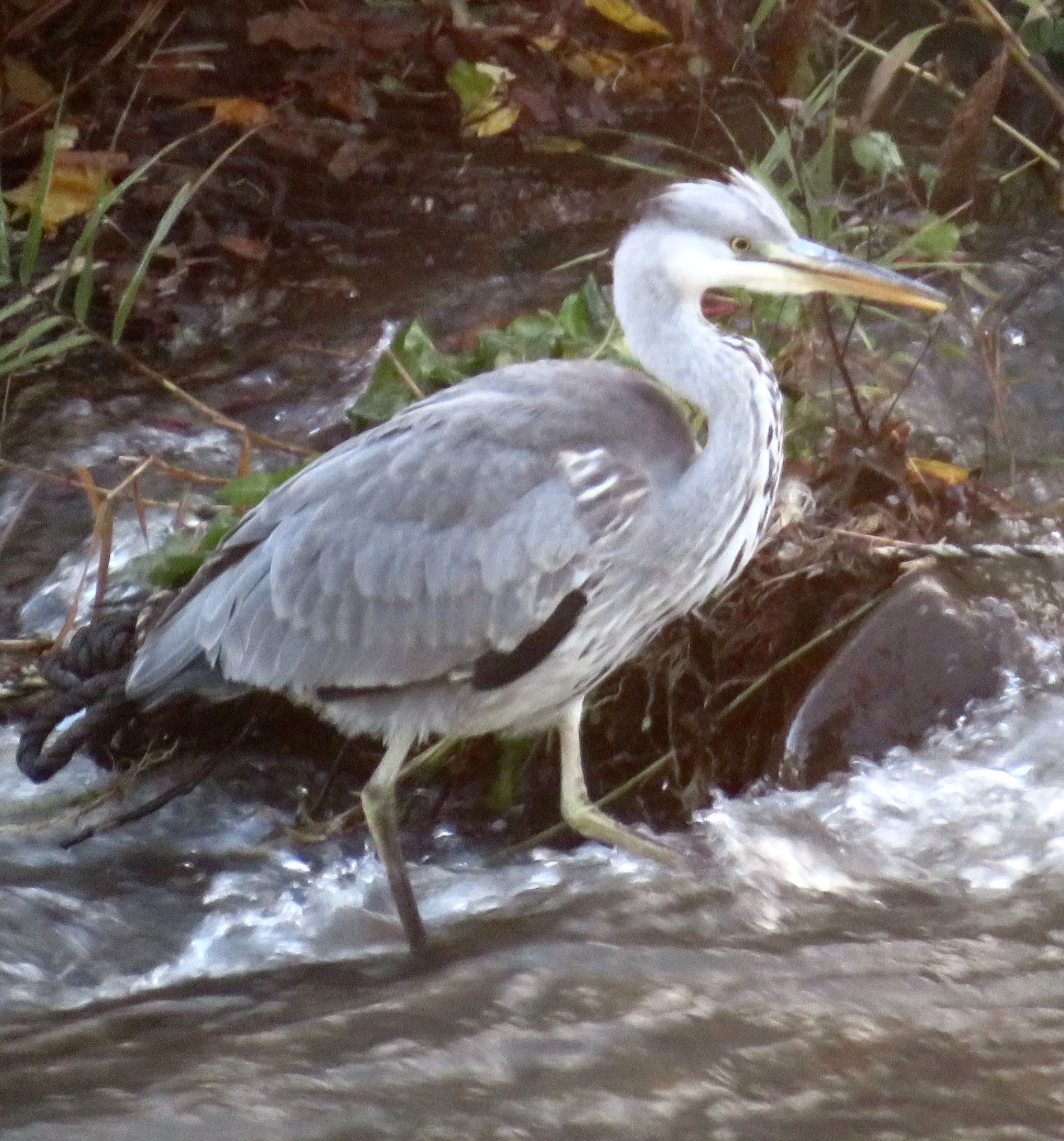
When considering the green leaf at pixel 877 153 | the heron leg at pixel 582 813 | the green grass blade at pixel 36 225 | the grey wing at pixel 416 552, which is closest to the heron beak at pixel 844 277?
the grey wing at pixel 416 552

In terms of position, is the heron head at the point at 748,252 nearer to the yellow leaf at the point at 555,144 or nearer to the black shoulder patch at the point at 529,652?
the black shoulder patch at the point at 529,652

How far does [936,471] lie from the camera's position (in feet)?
13.4

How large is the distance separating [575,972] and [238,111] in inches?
140

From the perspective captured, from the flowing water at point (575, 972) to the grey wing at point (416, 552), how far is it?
50 cm

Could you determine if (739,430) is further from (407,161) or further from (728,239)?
(407,161)

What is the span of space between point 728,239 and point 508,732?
106cm

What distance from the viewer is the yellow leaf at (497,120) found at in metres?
5.71

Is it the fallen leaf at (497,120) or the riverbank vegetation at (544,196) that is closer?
the riverbank vegetation at (544,196)

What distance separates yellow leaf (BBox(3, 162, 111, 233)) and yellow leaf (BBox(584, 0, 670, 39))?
1.68m

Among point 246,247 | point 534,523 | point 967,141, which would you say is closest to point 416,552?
point 534,523

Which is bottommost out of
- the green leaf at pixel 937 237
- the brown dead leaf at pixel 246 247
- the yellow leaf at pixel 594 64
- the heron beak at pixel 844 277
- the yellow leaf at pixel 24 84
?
the brown dead leaf at pixel 246 247

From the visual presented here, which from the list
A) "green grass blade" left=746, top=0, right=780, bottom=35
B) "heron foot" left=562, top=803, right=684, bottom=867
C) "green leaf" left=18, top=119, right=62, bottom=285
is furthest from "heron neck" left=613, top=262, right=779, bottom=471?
"green grass blade" left=746, top=0, right=780, bottom=35

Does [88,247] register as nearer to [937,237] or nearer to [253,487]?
[253,487]

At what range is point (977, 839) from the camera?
3.50 m
